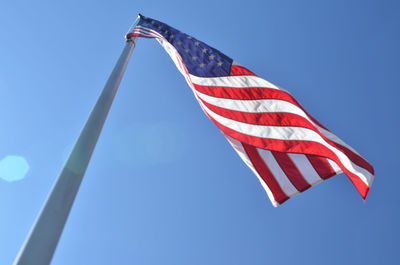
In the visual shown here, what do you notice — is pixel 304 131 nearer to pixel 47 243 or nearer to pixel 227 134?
pixel 227 134

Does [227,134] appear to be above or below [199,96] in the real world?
below

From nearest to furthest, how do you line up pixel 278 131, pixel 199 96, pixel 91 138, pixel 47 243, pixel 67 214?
pixel 47 243 → pixel 67 214 → pixel 91 138 → pixel 278 131 → pixel 199 96

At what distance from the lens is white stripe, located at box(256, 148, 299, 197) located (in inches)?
348

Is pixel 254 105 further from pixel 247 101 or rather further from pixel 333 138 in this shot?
pixel 333 138

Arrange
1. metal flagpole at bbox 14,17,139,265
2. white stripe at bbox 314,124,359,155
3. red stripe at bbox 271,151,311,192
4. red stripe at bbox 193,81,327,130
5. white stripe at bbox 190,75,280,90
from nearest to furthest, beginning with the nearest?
metal flagpole at bbox 14,17,139,265 < white stripe at bbox 314,124,359,155 < red stripe at bbox 271,151,311,192 < red stripe at bbox 193,81,327,130 < white stripe at bbox 190,75,280,90

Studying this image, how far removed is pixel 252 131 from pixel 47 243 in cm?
592

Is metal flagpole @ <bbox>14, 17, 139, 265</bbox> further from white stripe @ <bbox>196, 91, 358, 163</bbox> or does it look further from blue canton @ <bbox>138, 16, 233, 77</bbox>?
blue canton @ <bbox>138, 16, 233, 77</bbox>

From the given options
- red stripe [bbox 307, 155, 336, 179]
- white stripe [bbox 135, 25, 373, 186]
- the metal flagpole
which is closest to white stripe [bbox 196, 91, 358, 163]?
white stripe [bbox 135, 25, 373, 186]

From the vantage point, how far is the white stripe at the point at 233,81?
31.2 feet

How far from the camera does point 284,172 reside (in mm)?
8922

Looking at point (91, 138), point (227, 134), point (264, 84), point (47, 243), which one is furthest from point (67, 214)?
point (264, 84)

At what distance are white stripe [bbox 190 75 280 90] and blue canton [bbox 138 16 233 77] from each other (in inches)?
6.1

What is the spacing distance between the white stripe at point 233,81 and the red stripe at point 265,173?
1.61 meters

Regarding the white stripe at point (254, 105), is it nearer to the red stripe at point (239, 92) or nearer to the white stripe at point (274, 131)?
the red stripe at point (239, 92)
